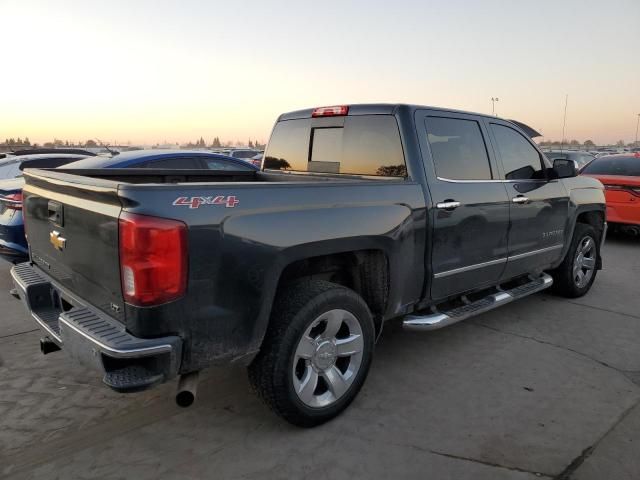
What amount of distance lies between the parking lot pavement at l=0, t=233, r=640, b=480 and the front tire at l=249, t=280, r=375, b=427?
195 mm

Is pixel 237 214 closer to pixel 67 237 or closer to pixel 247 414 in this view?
pixel 67 237

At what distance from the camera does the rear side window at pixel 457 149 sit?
379cm

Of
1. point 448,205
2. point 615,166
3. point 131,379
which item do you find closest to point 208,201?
point 131,379

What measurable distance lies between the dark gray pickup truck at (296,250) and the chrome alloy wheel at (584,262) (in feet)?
3.87

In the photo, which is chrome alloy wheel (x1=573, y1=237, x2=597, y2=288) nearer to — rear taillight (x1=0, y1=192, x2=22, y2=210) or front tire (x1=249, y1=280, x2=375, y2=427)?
front tire (x1=249, y1=280, x2=375, y2=427)

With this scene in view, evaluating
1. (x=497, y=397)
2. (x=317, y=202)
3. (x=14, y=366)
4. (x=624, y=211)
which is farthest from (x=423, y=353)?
(x=624, y=211)

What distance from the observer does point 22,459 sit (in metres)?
2.71

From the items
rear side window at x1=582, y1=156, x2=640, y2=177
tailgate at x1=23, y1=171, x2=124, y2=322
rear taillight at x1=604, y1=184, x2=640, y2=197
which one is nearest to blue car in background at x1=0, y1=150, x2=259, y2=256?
tailgate at x1=23, y1=171, x2=124, y2=322

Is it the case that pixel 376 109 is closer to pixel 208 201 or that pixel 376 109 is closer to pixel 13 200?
pixel 208 201

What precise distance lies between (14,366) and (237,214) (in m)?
2.60

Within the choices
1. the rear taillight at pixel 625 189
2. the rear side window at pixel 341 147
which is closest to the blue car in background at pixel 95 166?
the rear side window at pixel 341 147

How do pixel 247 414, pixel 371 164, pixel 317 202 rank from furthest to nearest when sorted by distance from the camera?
pixel 371 164, pixel 247 414, pixel 317 202

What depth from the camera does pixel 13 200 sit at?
5500 millimetres

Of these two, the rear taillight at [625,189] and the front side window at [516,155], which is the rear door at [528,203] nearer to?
the front side window at [516,155]
